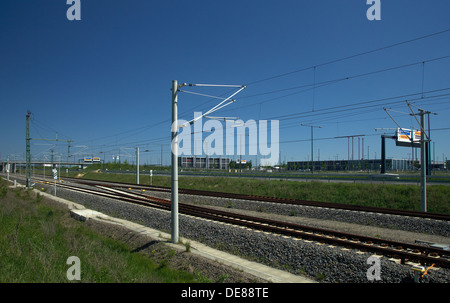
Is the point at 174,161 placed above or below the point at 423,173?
above

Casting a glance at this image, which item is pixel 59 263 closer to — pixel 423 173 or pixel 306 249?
pixel 306 249

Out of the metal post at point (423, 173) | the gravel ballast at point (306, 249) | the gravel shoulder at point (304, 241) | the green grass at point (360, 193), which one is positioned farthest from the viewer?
the green grass at point (360, 193)

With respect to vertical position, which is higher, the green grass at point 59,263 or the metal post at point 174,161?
the metal post at point 174,161

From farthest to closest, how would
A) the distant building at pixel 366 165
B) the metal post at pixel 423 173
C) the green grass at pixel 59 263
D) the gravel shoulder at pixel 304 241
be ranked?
the distant building at pixel 366 165, the metal post at pixel 423 173, the gravel shoulder at pixel 304 241, the green grass at pixel 59 263

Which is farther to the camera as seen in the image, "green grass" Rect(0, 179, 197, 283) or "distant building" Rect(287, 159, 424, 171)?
"distant building" Rect(287, 159, 424, 171)

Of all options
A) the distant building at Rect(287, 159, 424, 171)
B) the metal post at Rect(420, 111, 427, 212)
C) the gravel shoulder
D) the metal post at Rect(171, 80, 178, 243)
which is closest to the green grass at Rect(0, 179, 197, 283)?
the metal post at Rect(171, 80, 178, 243)

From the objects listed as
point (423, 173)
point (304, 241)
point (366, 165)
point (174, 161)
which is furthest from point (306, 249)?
point (366, 165)

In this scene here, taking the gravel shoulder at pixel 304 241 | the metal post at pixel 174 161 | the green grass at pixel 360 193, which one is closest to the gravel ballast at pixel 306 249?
the gravel shoulder at pixel 304 241

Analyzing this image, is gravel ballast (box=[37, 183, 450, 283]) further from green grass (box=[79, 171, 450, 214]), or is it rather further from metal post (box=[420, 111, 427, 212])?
green grass (box=[79, 171, 450, 214])

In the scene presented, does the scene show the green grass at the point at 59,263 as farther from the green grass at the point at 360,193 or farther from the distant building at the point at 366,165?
the distant building at the point at 366,165

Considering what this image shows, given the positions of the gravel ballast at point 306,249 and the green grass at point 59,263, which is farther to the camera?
the gravel ballast at point 306,249

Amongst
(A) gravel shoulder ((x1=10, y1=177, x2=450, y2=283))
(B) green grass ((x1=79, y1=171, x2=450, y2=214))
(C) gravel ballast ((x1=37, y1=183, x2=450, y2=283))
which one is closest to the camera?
(C) gravel ballast ((x1=37, y1=183, x2=450, y2=283))

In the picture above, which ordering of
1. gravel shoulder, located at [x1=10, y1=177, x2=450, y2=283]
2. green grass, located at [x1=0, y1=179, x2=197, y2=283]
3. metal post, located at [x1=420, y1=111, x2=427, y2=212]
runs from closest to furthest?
green grass, located at [x1=0, y1=179, x2=197, y2=283], gravel shoulder, located at [x1=10, y1=177, x2=450, y2=283], metal post, located at [x1=420, y1=111, x2=427, y2=212]
